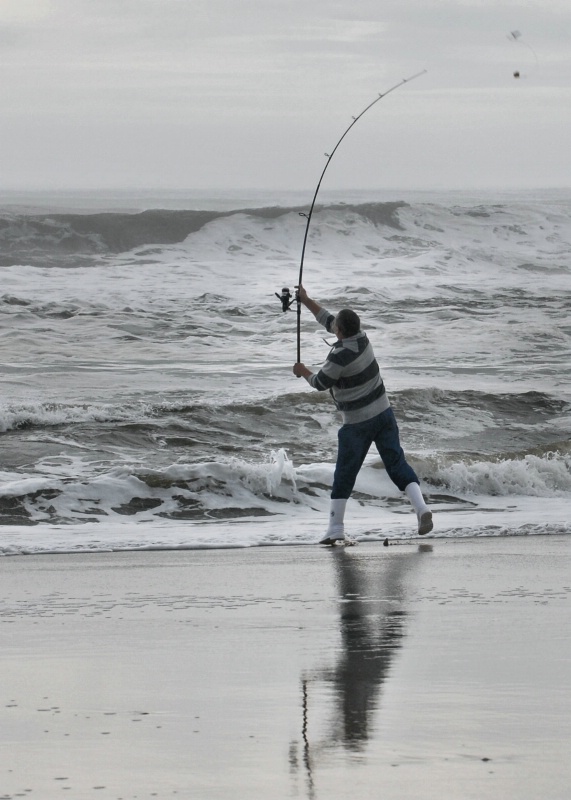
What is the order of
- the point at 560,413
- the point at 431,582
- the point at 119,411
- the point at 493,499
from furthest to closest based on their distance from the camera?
the point at 560,413 → the point at 119,411 → the point at 493,499 → the point at 431,582

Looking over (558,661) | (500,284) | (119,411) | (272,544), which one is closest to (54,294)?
(500,284)

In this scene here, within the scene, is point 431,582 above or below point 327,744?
below

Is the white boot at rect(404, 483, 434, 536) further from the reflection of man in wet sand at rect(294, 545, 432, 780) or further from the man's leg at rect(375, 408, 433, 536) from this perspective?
the reflection of man in wet sand at rect(294, 545, 432, 780)

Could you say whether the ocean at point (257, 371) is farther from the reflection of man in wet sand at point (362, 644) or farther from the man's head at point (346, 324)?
the reflection of man in wet sand at point (362, 644)

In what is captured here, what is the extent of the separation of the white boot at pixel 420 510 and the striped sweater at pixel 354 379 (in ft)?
1.52

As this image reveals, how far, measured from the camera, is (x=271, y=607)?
485cm

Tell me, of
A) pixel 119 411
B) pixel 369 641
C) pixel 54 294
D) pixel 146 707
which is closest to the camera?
pixel 146 707

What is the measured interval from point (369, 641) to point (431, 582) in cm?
138

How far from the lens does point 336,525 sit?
7.14m

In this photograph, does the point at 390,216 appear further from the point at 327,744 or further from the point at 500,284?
the point at 327,744

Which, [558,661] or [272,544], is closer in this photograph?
[558,661]

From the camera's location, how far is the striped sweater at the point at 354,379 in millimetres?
6918

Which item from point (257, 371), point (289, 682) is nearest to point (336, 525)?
point (289, 682)

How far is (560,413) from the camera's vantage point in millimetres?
14758
